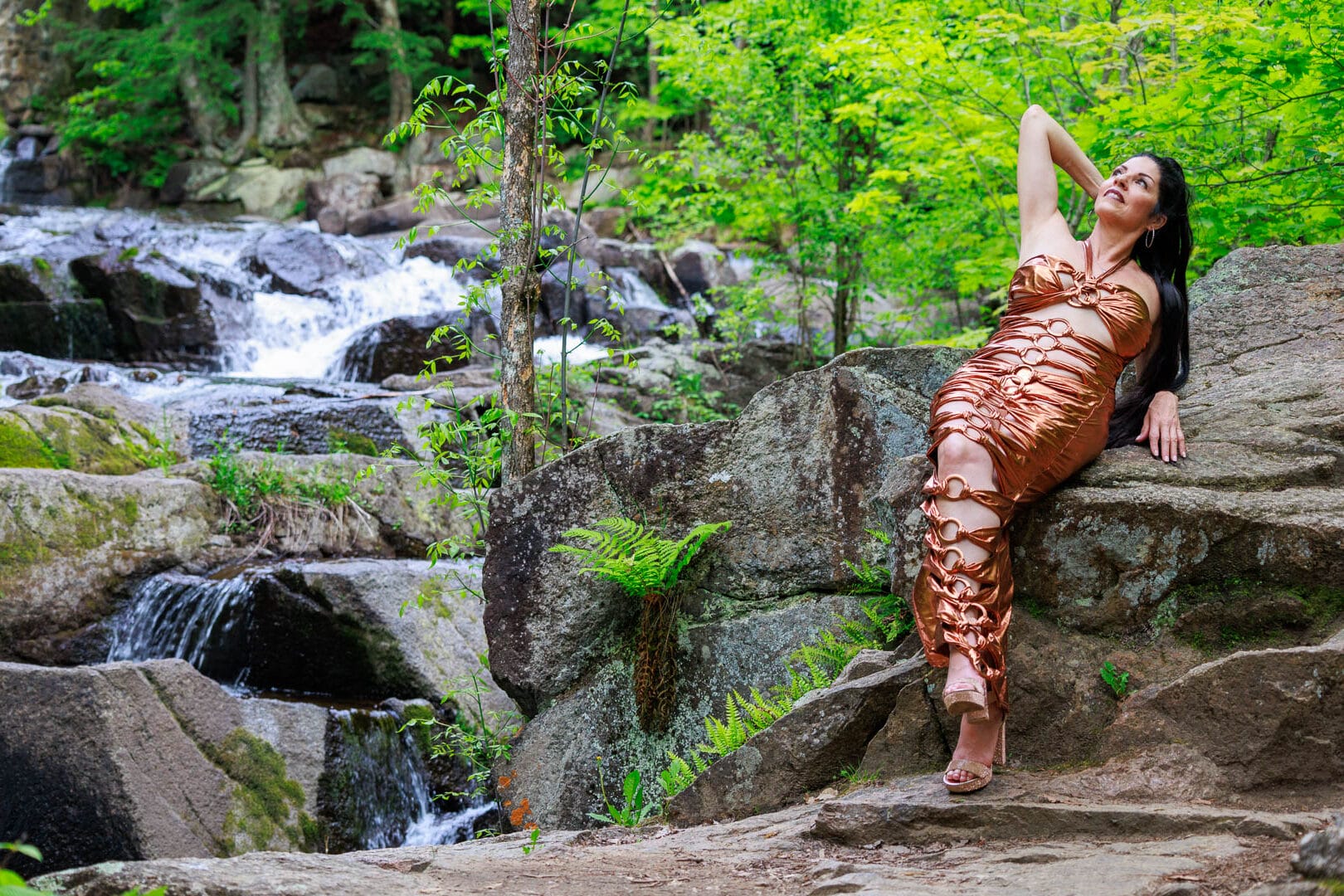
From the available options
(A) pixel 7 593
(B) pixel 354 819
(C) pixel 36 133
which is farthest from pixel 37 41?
(B) pixel 354 819

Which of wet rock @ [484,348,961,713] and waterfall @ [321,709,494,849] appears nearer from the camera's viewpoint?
wet rock @ [484,348,961,713]

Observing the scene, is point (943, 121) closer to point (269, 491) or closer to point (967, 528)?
point (967, 528)

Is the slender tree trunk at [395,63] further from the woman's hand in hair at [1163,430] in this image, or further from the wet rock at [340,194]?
the woman's hand in hair at [1163,430]

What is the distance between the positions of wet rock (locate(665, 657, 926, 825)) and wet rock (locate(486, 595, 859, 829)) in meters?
0.75

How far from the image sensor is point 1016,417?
→ 3814 mm

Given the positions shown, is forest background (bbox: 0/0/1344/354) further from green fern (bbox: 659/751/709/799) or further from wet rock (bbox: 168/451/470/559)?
green fern (bbox: 659/751/709/799)

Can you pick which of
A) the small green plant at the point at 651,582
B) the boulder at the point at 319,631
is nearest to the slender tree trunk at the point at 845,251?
the boulder at the point at 319,631

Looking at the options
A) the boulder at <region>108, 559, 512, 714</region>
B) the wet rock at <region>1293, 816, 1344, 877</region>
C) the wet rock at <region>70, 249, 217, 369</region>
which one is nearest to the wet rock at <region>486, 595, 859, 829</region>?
the boulder at <region>108, 559, 512, 714</region>

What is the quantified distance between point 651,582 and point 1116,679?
217 centimetres

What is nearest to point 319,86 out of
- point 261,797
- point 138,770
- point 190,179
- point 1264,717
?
point 190,179

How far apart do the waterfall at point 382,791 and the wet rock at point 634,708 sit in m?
1.01

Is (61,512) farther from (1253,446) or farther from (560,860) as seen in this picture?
(1253,446)

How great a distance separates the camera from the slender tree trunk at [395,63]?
25.2m

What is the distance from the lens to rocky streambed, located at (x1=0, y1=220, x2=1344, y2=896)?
3.29 metres
